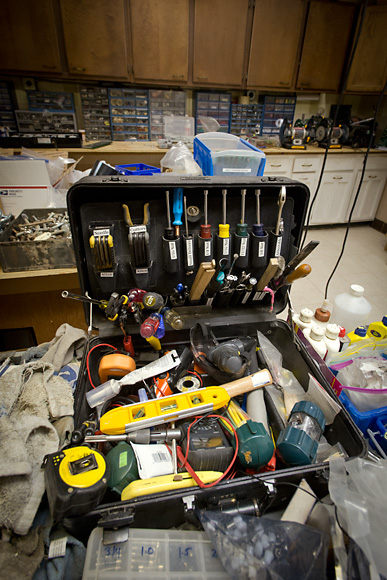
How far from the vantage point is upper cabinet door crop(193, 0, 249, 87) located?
2576 millimetres

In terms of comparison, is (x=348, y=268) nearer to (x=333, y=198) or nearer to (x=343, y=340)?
(x=333, y=198)

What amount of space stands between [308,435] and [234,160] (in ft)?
2.73

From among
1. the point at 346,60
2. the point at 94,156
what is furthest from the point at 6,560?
the point at 346,60

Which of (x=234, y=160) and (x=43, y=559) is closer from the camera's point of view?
(x=43, y=559)

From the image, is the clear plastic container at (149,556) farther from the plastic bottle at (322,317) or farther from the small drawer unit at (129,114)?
the small drawer unit at (129,114)

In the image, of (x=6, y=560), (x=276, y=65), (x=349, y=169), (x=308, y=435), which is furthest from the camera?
(x=349, y=169)

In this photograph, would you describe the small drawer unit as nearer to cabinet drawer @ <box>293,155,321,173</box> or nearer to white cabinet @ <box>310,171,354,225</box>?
cabinet drawer @ <box>293,155,321,173</box>

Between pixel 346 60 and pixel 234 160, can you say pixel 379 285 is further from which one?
pixel 346 60

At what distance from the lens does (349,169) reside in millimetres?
3076

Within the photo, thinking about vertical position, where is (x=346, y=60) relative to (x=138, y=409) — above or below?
above

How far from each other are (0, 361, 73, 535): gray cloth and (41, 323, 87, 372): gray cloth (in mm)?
83

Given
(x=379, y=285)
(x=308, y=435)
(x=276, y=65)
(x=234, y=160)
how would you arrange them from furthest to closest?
1. (x=276, y=65)
2. (x=379, y=285)
3. (x=234, y=160)
4. (x=308, y=435)

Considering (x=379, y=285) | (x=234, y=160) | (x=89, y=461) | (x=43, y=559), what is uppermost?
(x=234, y=160)

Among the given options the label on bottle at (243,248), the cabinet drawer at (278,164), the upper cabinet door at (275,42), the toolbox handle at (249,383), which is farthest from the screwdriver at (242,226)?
the upper cabinet door at (275,42)
